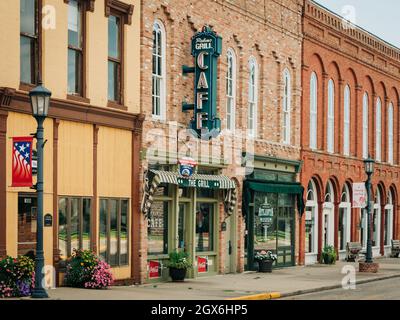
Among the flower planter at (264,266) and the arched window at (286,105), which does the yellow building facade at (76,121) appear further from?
the arched window at (286,105)

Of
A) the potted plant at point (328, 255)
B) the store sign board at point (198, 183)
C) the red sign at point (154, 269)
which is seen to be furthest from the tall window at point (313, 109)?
the red sign at point (154, 269)

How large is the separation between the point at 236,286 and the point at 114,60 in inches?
286

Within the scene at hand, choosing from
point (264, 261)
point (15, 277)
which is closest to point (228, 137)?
point (264, 261)

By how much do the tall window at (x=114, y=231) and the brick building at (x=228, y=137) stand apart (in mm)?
677

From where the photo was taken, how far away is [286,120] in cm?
3666

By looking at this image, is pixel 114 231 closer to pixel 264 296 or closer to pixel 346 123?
pixel 264 296

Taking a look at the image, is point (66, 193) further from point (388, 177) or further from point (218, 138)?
point (388, 177)

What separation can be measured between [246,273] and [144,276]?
6.61m

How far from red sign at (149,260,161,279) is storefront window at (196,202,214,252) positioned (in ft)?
9.00

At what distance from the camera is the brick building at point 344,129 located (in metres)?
39.0

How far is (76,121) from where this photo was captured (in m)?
23.5

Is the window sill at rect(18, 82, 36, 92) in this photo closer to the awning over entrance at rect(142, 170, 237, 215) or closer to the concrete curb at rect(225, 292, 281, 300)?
the awning over entrance at rect(142, 170, 237, 215)

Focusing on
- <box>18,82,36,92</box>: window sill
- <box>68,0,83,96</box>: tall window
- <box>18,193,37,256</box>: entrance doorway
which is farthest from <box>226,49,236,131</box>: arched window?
<box>18,193,37,256</box>: entrance doorway
